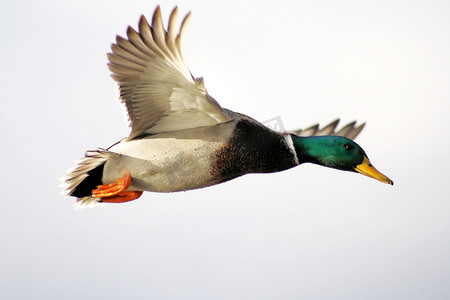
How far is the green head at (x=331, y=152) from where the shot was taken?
8961mm

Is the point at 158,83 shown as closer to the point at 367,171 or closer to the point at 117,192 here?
the point at 117,192

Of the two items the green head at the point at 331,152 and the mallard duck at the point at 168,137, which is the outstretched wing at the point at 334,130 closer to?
the green head at the point at 331,152

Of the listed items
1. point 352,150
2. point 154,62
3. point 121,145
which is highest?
point 154,62

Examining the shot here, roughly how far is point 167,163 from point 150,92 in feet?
2.27

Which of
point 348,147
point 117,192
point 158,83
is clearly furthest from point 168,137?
point 348,147

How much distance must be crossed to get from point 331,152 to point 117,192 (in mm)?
2212

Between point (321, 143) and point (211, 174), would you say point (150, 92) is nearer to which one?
point (211, 174)

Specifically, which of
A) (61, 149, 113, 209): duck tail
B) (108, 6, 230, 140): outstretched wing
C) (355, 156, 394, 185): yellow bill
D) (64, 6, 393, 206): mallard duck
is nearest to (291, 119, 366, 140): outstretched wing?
(355, 156, 394, 185): yellow bill

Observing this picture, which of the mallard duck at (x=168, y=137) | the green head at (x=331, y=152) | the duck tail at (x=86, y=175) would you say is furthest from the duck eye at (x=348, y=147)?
the duck tail at (x=86, y=175)

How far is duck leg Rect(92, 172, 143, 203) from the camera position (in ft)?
27.8

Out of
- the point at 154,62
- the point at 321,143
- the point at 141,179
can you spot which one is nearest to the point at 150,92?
the point at 154,62

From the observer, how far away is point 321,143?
903cm

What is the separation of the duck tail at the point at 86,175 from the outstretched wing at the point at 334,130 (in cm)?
285

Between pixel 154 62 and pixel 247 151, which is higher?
pixel 154 62
